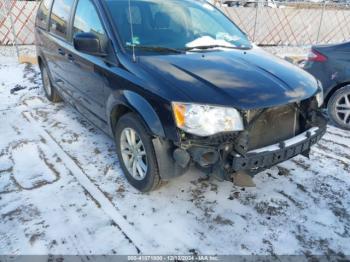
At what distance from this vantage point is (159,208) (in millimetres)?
2740

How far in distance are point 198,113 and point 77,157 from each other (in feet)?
6.14

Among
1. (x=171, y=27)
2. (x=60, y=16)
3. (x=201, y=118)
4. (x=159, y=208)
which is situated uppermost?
(x=60, y=16)

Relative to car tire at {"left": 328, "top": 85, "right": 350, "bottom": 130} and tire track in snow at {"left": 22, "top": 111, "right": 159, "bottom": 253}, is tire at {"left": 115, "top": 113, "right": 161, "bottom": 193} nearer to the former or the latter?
tire track in snow at {"left": 22, "top": 111, "right": 159, "bottom": 253}

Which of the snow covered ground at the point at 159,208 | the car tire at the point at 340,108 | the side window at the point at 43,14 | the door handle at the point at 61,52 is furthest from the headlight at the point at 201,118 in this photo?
the side window at the point at 43,14

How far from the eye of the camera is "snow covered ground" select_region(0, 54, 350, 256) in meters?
2.37

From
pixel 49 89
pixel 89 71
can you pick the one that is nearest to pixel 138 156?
pixel 89 71

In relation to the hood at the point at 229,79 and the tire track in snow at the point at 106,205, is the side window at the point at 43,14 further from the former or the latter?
the hood at the point at 229,79

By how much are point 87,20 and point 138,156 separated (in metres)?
1.55

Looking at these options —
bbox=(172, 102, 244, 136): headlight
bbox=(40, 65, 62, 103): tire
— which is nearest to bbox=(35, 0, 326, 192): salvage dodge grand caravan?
bbox=(172, 102, 244, 136): headlight

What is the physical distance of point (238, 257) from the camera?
2.27 meters

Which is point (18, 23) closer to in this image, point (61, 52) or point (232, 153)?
point (61, 52)

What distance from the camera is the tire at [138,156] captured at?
8.47 feet

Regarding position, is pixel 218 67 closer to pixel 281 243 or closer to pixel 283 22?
pixel 281 243

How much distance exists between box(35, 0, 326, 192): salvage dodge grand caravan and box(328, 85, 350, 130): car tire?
1.64 meters
